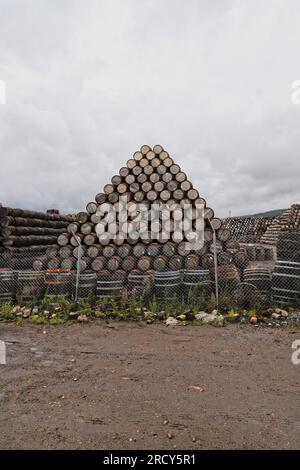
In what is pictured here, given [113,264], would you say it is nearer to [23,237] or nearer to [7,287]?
[7,287]

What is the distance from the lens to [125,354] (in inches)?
222

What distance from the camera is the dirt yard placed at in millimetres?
3270

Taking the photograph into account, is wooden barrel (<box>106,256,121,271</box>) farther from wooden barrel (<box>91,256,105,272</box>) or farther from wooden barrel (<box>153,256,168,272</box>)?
wooden barrel (<box>153,256,168,272</box>)

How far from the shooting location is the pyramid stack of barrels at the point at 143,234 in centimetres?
957

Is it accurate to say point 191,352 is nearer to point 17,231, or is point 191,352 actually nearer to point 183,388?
point 183,388

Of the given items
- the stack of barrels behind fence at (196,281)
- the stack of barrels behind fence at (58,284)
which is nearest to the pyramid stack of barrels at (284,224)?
the stack of barrels behind fence at (196,281)

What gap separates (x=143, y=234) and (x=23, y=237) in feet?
17.4

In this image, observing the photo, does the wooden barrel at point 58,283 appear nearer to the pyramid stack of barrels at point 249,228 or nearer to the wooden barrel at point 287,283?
the wooden barrel at point 287,283

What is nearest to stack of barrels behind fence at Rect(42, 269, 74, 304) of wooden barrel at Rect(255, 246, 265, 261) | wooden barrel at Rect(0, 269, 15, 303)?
wooden barrel at Rect(0, 269, 15, 303)

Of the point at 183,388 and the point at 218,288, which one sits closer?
the point at 183,388

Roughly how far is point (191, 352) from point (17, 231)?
8901mm

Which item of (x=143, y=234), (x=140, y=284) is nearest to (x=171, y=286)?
(x=140, y=284)
